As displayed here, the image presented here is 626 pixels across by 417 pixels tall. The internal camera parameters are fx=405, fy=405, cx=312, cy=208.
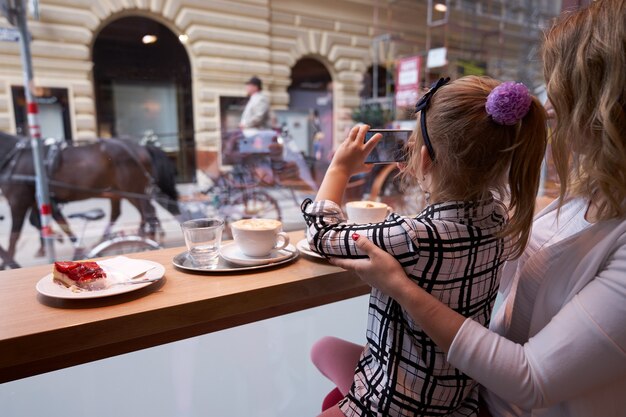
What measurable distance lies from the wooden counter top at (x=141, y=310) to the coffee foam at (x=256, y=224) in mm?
77

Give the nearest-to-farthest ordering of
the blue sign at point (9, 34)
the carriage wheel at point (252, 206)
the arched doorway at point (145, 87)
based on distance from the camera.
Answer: the blue sign at point (9, 34) → the carriage wheel at point (252, 206) → the arched doorway at point (145, 87)

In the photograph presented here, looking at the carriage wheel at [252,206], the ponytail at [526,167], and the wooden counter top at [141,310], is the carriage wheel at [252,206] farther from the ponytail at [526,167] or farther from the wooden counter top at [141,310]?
the ponytail at [526,167]

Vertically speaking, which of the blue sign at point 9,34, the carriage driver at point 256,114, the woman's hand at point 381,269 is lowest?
the woman's hand at point 381,269

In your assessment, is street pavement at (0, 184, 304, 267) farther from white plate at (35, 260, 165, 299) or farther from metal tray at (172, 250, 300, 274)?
white plate at (35, 260, 165, 299)

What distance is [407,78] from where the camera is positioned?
4.32 m

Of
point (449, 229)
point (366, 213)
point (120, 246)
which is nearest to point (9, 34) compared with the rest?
point (120, 246)

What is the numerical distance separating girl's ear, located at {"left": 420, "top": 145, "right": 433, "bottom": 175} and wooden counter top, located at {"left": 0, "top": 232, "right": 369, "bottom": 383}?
0.75 feet

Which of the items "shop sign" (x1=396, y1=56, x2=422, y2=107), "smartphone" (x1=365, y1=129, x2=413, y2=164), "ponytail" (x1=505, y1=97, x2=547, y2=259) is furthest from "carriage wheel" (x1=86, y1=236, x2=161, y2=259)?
"shop sign" (x1=396, y1=56, x2=422, y2=107)

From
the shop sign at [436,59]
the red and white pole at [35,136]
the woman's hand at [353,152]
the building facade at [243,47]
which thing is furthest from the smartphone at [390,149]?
the shop sign at [436,59]

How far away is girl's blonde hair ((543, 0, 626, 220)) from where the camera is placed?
0.48m

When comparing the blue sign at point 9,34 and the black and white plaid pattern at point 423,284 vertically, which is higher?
the blue sign at point 9,34

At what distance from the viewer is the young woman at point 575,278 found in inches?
18.3

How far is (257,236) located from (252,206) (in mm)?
2962

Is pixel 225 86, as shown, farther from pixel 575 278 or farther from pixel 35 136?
pixel 575 278
